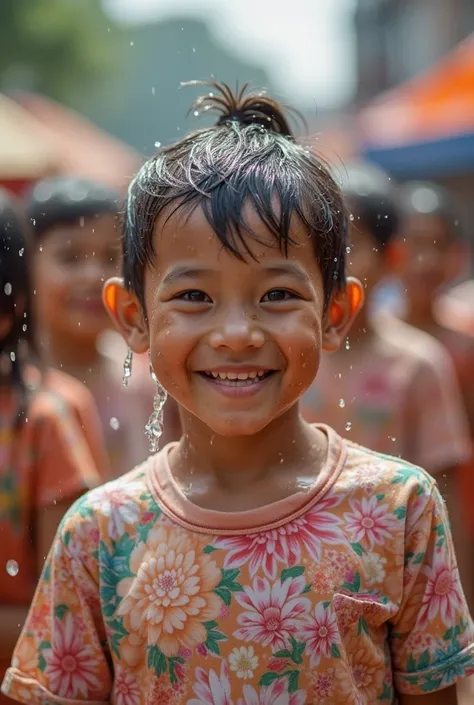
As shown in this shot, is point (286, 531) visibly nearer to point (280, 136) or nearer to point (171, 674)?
point (171, 674)

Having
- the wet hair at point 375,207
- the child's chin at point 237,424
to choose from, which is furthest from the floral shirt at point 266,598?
the wet hair at point 375,207

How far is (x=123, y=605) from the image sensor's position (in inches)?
67.3

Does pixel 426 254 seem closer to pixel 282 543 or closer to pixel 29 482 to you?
pixel 29 482

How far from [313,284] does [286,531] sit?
39 centimetres

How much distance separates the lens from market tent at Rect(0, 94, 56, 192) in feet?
23.1

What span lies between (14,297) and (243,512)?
1.18 m

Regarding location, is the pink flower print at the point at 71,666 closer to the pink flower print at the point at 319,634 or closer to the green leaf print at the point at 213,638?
the green leaf print at the point at 213,638

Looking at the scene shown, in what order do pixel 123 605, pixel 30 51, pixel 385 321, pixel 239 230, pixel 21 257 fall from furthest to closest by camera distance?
1. pixel 30 51
2. pixel 385 321
3. pixel 21 257
4. pixel 123 605
5. pixel 239 230

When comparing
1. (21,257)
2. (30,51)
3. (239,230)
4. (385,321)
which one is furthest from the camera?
(30,51)

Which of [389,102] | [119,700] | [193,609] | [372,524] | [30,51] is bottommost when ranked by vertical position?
[119,700]

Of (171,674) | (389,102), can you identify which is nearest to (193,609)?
(171,674)

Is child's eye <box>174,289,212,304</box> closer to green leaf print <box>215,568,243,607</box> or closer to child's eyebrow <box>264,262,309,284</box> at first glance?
child's eyebrow <box>264,262,309,284</box>

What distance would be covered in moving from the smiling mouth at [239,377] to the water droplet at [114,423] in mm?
1692

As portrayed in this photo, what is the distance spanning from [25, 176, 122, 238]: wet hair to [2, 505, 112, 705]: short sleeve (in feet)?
5.77
